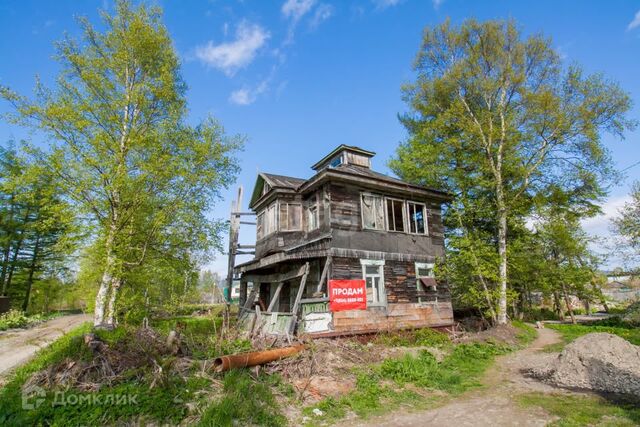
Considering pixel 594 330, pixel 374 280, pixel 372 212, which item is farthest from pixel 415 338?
pixel 594 330

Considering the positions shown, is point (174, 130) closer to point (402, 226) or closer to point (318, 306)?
point (318, 306)

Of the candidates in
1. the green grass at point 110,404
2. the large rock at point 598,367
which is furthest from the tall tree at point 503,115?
the green grass at point 110,404

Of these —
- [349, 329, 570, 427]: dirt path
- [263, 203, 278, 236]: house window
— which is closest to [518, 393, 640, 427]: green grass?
[349, 329, 570, 427]: dirt path

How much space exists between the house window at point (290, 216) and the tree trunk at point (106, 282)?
306 inches

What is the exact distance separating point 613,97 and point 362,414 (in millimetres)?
20563

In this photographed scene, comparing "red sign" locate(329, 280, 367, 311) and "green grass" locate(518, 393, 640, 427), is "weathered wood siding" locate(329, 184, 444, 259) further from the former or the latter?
"green grass" locate(518, 393, 640, 427)

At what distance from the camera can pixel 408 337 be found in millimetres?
13555

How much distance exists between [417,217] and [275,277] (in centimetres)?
845

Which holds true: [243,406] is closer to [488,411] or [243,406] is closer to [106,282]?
[488,411]

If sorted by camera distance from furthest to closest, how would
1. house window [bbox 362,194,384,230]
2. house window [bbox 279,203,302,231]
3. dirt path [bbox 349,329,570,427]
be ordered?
house window [bbox 279,203,302,231] < house window [bbox 362,194,384,230] < dirt path [bbox 349,329,570,427]

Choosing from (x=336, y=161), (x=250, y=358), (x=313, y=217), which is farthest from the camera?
(x=336, y=161)

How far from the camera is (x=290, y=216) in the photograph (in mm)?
17250

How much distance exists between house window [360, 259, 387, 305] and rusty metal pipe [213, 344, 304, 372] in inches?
211

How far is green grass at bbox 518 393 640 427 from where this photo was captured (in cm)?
569
